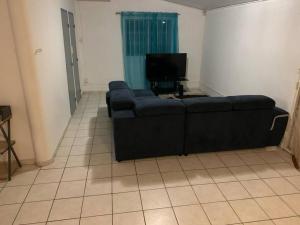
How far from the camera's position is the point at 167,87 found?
20.0 feet

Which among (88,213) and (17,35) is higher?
(17,35)

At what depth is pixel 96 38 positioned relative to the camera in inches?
224

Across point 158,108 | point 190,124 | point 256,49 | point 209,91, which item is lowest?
point 209,91

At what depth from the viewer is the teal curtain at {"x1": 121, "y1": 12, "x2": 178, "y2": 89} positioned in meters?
5.61

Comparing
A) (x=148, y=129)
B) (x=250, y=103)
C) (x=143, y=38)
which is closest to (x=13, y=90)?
(x=148, y=129)

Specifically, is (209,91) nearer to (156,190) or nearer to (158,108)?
(158,108)

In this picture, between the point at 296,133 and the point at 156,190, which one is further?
the point at 296,133

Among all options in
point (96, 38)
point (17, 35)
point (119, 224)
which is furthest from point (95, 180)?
point (96, 38)

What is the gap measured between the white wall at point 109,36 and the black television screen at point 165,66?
1.57 ft

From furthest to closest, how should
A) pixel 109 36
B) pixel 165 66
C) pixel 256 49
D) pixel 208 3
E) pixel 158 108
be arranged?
pixel 165 66, pixel 109 36, pixel 208 3, pixel 256 49, pixel 158 108

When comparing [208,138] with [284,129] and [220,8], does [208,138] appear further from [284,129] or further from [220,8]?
[220,8]

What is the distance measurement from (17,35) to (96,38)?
3503 mm

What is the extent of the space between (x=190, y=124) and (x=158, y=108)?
456 millimetres

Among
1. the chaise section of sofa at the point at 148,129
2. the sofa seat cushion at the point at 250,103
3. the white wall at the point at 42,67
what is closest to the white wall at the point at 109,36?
the white wall at the point at 42,67
